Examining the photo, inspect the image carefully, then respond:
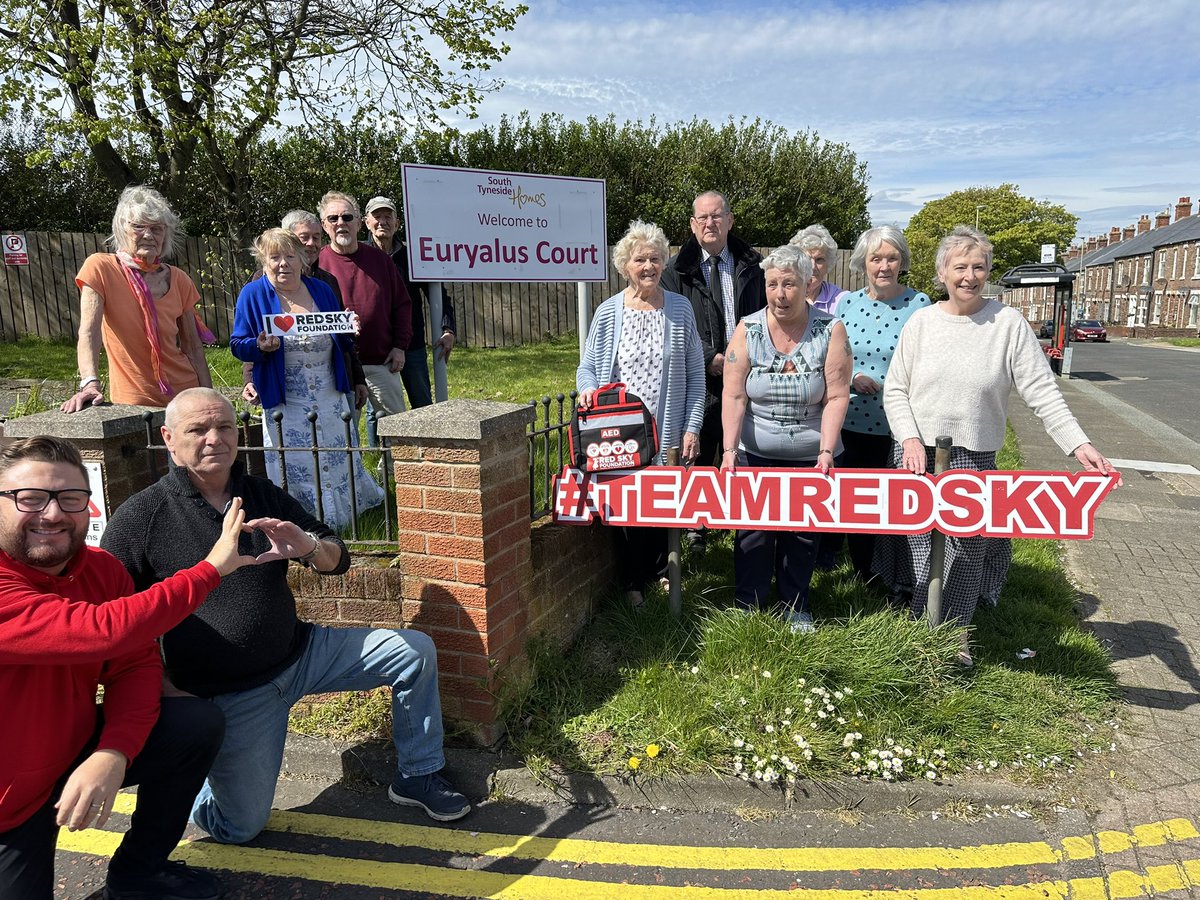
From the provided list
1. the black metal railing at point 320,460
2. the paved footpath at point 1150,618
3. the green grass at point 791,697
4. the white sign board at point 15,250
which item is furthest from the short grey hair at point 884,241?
the white sign board at point 15,250

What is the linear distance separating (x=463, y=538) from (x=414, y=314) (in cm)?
286

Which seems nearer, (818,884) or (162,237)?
(818,884)

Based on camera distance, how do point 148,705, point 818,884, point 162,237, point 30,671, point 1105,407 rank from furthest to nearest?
point 1105,407, point 162,237, point 818,884, point 148,705, point 30,671

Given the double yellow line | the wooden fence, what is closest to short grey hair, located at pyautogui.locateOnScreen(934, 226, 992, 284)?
the double yellow line

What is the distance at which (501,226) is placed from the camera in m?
4.46

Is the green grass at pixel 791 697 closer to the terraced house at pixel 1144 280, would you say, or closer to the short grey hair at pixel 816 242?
the short grey hair at pixel 816 242

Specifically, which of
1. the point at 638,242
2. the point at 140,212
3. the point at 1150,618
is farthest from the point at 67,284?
the point at 1150,618

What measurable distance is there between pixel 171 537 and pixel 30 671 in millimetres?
587

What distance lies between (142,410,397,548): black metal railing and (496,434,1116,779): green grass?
1083 millimetres

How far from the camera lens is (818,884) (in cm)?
252

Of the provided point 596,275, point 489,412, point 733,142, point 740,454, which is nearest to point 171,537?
point 489,412

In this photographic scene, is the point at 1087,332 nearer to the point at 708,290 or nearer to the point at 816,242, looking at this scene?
the point at 816,242

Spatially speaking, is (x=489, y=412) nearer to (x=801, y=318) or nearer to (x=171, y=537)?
(x=171, y=537)

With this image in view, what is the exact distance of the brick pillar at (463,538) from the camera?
3.08 m
